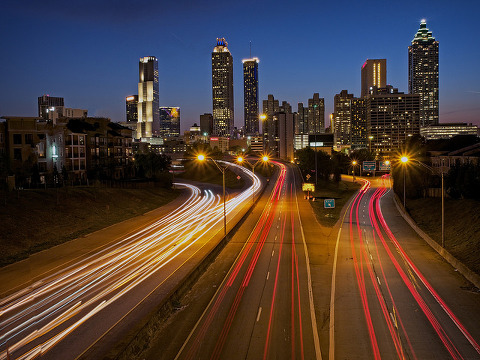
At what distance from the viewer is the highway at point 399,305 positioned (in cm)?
1479

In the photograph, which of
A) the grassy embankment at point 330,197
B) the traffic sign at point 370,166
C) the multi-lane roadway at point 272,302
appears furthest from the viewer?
the traffic sign at point 370,166

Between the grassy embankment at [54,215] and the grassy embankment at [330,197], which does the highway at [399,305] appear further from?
the grassy embankment at [54,215]

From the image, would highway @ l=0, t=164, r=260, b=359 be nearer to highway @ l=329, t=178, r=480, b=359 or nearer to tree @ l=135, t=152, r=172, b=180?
highway @ l=329, t=178, r=480, b=359

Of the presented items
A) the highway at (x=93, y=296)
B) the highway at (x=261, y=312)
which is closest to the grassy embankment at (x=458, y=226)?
the highway at (x=261, y=312)

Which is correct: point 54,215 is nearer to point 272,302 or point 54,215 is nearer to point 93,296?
point 93,296

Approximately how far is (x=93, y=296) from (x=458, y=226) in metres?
30.6

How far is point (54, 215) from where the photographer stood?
1486 inches

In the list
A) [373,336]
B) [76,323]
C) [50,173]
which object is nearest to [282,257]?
[373,336]

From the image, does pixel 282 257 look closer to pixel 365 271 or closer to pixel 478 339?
pixel 365 271

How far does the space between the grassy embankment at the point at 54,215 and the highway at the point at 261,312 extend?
16.2 meters

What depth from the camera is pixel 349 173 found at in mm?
126688

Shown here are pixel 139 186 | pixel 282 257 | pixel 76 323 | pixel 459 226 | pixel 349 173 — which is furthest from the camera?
pixel 349 173

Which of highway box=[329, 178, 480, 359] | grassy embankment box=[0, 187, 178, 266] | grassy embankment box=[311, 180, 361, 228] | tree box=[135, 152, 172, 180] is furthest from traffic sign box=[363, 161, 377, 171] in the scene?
highway box=[329, 178, 480, 359]

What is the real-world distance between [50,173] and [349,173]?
297 ft
